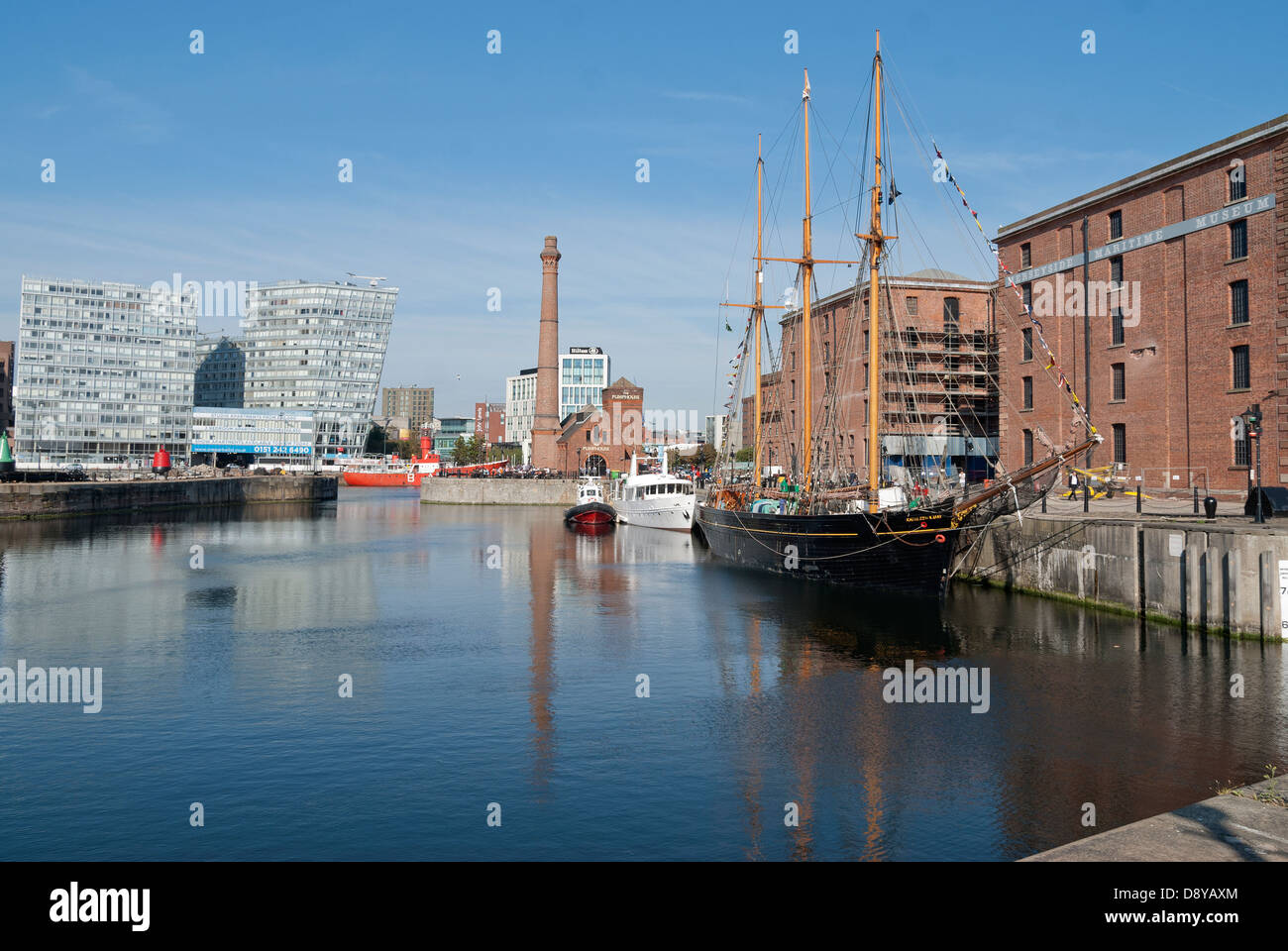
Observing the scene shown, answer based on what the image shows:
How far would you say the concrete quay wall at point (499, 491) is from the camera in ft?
425

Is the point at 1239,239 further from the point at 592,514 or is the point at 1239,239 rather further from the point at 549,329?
the point at 549,329

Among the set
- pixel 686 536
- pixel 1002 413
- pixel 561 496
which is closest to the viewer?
pixel 1002 413

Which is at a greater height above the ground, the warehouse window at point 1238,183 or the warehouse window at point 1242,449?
the warehouse window at point 1238,183

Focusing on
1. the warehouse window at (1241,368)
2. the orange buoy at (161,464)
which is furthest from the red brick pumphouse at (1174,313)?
the orange buoy at (161,464)

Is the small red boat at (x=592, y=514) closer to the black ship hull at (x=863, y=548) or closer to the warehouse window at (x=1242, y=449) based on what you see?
the black ship hull at (x=863, y=548)

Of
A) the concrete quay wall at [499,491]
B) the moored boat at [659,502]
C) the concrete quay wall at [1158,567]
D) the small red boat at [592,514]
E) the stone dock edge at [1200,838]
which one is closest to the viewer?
the stone dock edge at [1200,838]

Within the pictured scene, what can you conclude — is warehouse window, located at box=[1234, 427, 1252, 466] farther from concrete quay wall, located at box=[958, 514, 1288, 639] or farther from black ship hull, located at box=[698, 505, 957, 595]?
black ship hull, located at box=[698, 505, 957, 595]

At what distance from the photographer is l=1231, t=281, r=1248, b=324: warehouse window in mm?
41344

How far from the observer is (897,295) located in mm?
74312

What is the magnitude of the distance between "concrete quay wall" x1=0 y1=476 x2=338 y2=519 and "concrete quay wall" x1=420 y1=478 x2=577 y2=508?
17.5m

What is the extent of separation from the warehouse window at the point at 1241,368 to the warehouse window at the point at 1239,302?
1.29 m

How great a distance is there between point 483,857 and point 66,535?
213 feet
